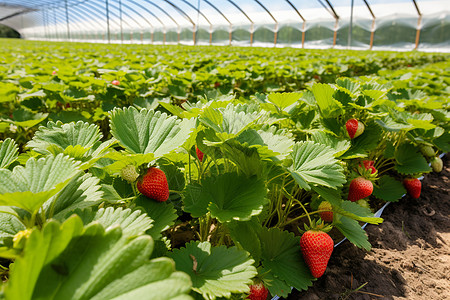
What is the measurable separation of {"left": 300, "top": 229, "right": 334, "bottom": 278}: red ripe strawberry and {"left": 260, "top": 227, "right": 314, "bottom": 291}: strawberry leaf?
0.13 ft

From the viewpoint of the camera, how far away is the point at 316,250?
1.05 metres

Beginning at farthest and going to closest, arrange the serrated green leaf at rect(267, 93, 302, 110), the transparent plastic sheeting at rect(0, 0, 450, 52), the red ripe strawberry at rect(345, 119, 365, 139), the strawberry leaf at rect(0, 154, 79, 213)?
the transparent plastic sheeting at rect(0, 0, 450, 52)
the red ripe strawberry at rect(345, 119, 365, 139)
the serrated green leaf at rect(267, 93, 302, 110)
the strawberry leaf at rect(0, 154, 79, 213)

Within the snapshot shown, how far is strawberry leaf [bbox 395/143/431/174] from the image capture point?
6.48 ft

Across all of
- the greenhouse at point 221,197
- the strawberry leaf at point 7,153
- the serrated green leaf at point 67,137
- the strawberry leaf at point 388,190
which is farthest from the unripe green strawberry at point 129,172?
the strawberry leaf at point 388,190

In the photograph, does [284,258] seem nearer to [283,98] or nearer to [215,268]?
[215,268]

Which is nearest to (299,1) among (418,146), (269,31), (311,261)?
(269,31)

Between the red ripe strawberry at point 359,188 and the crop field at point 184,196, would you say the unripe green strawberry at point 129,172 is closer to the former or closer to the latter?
the crop field at point 184,196

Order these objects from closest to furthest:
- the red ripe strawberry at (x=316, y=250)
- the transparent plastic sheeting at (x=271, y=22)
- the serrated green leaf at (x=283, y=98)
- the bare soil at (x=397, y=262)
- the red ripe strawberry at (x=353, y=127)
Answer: the red ripe strawberry at (x=316, y=250) → the bare soil at (x=397, y=262) → the serrated green leaf at (x=283, y=98) → the red ripe strawberry at (x=353, y=127) → the transparent plastic sheeting at (x=271, y=22)

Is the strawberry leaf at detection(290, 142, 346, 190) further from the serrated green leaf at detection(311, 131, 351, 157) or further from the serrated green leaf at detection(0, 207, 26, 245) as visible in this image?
the serrated green leaf at detection(0, 207, 26, 245)

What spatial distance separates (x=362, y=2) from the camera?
20016mm

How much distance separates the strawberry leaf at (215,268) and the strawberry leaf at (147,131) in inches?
11.3

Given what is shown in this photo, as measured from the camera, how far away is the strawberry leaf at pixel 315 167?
933 mm

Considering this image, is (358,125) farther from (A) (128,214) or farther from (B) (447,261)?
(A) (128,214)

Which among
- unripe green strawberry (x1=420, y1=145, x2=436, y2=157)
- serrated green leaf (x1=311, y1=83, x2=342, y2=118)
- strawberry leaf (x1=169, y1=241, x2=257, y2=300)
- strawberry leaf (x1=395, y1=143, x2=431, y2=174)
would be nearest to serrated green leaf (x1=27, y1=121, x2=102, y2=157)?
strawberry leaf (x1=169, y1=241, x2=257, y2=300)
